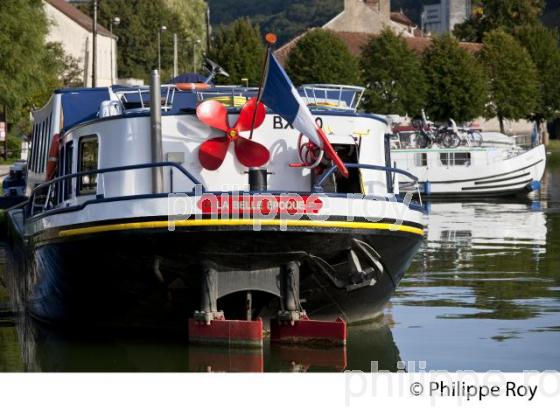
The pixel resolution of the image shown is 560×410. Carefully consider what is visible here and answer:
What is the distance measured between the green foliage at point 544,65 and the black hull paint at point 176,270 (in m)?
76.3

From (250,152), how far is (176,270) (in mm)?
1805

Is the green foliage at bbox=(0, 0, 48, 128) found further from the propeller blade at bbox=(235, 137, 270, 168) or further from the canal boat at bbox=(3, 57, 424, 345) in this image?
the propeller blade at bbox=(235, 137, 270, 168)

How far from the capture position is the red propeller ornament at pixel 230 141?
1591cm

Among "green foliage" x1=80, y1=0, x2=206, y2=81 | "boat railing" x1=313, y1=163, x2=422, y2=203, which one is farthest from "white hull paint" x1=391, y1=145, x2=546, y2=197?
"green foliage" x1=80, y1=0, x2=206, y2=81

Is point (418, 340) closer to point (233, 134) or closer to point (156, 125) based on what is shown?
point (233, 134)

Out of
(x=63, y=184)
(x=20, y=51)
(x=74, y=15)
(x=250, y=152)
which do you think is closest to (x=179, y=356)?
(x=250, y=152)

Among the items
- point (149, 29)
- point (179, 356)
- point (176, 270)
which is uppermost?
point (149, 29)

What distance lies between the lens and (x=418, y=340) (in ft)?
52.5

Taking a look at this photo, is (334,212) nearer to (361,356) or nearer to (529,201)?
(361,356)

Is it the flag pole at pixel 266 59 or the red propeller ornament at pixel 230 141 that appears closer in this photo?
the flag pole at pixel 266 59

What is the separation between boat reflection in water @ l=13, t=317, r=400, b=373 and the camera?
1443 cm

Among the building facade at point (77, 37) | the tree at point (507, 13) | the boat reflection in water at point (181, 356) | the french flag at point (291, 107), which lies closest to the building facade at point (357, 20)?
the tree at point (507, 13)

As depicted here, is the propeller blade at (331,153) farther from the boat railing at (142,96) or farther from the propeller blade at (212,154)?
the boat railing at (142,96)
